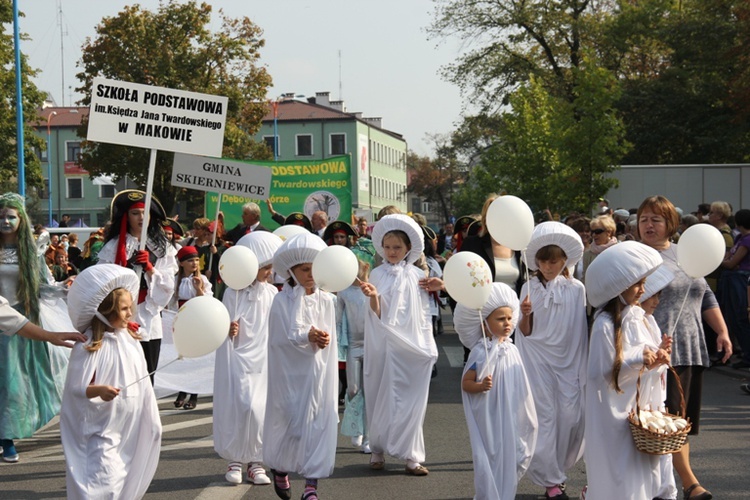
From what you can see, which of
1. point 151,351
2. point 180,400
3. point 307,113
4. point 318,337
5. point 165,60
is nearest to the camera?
point 318,337

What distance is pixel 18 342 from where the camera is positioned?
9.61 meters

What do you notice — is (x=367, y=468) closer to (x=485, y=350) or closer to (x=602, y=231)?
(x=485, y=350)

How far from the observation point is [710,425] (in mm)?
10344

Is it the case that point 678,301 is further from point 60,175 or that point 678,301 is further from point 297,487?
point 60,175

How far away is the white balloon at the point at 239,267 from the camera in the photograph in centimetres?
834

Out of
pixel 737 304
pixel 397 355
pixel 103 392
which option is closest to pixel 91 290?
pixel 103 392

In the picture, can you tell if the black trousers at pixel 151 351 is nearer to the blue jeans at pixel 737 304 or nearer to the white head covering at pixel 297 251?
the white head covering at pixel 297 251

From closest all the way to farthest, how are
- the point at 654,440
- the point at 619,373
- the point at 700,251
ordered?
the point at 654,440, the point at 619,373, the point at 700,251

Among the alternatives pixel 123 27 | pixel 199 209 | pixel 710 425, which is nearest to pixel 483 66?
pixel 123 27

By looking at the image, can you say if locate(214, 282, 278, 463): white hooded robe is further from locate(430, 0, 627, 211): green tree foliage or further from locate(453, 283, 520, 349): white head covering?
locate(430, 0, 627, 211): green tree foliage

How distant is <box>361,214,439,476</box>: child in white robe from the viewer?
8.59 m

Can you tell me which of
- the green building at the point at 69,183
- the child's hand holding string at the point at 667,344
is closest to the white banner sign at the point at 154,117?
the child's hand holding string at the point at 667,344

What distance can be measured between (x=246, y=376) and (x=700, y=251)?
11.6ft

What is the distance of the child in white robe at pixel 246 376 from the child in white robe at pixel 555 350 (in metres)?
1.99
